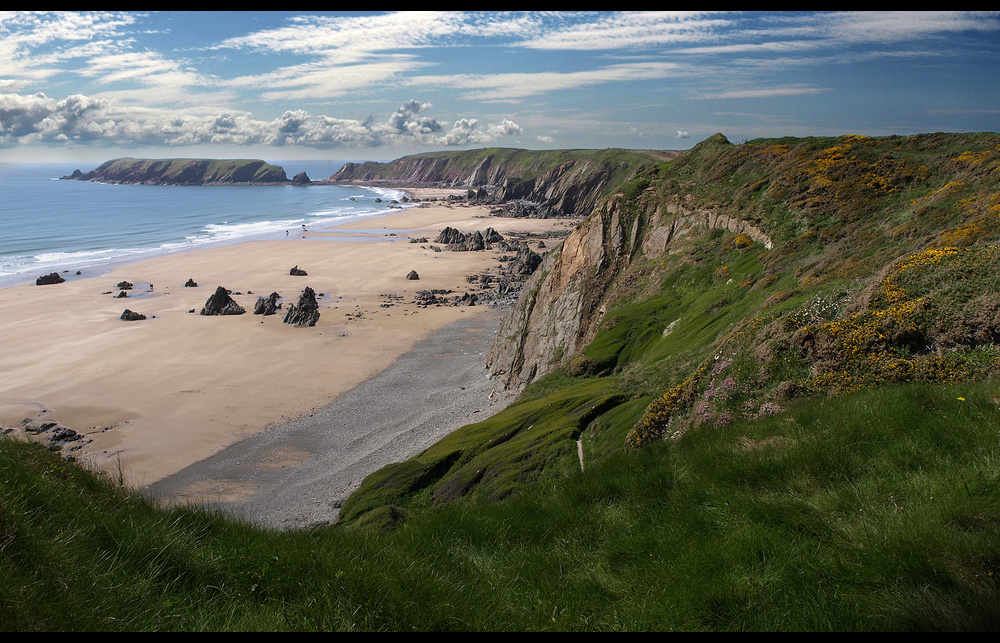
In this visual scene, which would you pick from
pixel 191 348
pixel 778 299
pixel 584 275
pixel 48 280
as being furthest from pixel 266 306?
pixel 778 299

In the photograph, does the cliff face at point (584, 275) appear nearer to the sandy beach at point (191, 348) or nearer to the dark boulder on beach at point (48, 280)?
the sandy beach at point (191, 348)

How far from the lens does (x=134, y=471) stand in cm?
2608

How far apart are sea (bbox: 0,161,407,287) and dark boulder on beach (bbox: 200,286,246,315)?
92.2 feet

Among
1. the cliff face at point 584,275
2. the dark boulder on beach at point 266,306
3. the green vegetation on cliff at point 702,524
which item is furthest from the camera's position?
the dark boulder on beach at point 266,306

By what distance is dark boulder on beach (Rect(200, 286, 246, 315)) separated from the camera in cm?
5341

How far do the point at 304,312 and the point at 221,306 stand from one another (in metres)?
9.60

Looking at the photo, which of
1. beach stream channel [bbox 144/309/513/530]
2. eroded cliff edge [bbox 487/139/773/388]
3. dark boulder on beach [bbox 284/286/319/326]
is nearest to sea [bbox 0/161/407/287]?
dark boulder on beach [bbox 284/286/319/326]

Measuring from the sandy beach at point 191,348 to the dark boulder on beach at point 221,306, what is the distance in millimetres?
1344

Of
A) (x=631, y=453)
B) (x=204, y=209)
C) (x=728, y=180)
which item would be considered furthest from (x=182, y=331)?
(x=204, y=209)

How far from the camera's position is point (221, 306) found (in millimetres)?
53938

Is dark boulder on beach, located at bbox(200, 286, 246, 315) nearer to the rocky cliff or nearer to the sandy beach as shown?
the sandy beach

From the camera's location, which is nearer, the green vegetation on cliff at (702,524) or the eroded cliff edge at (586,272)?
the green vegetation on cliff at (702,524)

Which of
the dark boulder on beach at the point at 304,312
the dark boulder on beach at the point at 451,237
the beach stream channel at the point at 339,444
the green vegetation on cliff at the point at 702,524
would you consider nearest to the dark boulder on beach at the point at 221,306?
the dark boulder on beach at the point at 304,312

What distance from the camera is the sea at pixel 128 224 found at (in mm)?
79625
